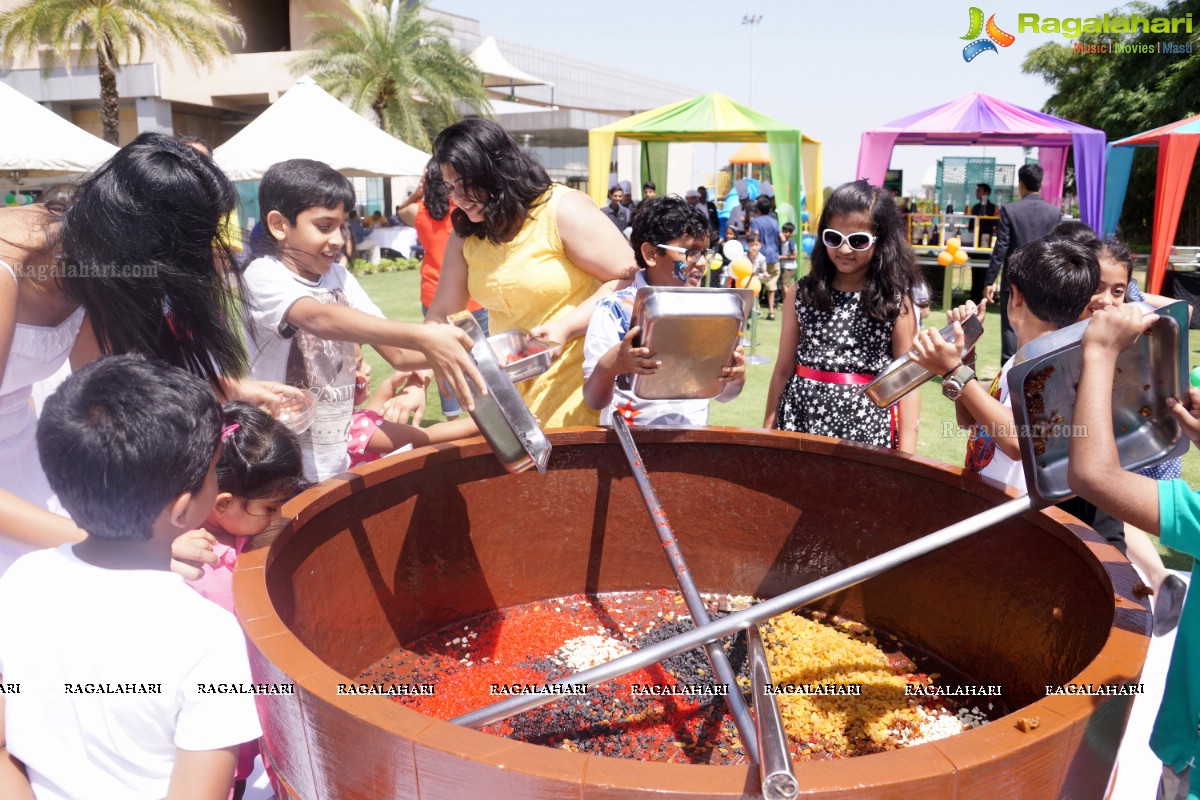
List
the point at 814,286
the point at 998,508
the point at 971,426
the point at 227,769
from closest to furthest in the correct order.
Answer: the point at 227,769 → the point at 998,508 → the point at 971,426 → the point at 814,286

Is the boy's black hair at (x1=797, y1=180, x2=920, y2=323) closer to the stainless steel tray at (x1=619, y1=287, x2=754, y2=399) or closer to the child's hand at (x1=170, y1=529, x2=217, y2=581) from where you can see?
the stainless steel tray at (x1=619, y1=287, x2=754, y2=399)

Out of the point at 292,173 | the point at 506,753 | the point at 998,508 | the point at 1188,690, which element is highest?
the point at 292,173

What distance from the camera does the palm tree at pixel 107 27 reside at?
52.7 ft

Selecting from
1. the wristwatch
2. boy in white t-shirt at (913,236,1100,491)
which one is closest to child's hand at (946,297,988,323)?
boy in white t-shirt at (913,236,1100,491)

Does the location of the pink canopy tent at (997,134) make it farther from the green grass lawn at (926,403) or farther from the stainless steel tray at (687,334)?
the stainless steel tray at (687,334)

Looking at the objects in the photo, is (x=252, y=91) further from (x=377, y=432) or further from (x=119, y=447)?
(x=119, y=447)

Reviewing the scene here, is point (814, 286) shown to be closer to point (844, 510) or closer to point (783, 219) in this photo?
point (844, 510)

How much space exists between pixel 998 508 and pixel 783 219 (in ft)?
30.5

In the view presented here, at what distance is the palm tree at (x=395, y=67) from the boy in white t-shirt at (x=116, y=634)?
64.9ft

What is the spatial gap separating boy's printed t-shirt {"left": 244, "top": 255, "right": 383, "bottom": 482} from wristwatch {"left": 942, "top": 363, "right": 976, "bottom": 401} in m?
1.49

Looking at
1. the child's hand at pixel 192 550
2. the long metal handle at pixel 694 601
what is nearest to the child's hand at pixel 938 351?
the long metal handle at pixel 694 601

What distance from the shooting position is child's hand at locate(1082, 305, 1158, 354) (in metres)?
1.25

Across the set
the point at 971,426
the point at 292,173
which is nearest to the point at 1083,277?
the point at 971,426

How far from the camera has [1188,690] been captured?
1.45 metres
